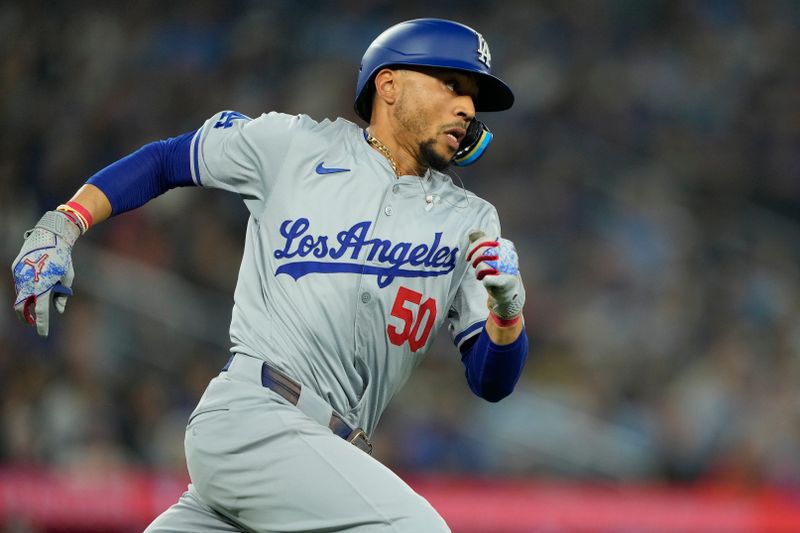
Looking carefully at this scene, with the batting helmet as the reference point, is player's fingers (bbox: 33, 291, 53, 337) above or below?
below

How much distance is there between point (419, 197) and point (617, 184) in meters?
6.18

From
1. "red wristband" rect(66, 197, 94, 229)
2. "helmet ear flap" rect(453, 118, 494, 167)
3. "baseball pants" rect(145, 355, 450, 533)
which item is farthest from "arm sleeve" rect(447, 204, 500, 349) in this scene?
"red wristband" rect(66, 197, 94, 229)

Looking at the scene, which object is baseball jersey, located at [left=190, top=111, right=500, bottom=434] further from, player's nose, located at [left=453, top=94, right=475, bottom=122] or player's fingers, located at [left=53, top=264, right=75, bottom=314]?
player's fingers, located at [left=53, top=264, right=75, bottom=314]

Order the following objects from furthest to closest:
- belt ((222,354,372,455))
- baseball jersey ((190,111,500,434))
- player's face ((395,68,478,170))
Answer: player's face ((395,68,478,170)) → baseball jersey ((190,111,500,434)) → belt ((222,354,372,455))

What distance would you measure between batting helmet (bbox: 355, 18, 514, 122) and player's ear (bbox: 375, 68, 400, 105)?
0.07 ft

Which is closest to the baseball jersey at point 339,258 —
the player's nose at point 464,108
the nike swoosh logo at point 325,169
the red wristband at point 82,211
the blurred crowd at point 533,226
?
the nike swoosh logo at point 325,169

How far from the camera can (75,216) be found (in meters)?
3.26

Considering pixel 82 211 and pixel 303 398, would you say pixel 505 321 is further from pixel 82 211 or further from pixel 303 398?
pixel 82 211

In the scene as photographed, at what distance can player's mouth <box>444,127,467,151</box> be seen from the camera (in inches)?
138

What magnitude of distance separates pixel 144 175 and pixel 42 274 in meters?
0.53

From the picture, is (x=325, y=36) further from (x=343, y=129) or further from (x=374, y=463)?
(x=374, y=463)

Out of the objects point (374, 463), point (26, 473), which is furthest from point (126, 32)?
point (374, 463)

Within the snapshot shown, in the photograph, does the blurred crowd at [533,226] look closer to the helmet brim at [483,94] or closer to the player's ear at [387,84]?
the helmet brim at [483,94]

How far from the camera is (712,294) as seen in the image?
881 centimetres
